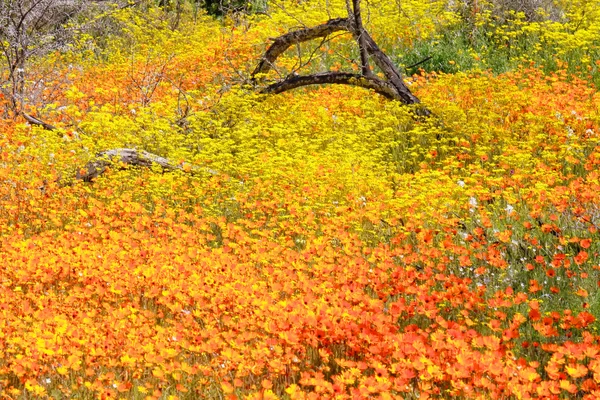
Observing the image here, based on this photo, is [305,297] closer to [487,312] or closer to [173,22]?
[487,312]

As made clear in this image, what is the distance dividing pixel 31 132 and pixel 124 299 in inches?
248

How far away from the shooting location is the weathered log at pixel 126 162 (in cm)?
926

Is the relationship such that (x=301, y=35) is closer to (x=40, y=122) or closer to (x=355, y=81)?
(x=355, y=81)

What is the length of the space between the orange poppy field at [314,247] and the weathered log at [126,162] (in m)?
0.11

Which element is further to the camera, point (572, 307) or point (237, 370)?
point (572, 307)

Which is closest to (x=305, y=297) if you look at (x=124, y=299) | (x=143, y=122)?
(x=124, y=299)

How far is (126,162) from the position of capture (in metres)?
9.52

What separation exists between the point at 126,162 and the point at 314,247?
3.66m

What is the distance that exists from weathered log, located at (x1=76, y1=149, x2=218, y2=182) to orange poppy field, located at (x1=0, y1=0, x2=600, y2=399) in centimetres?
11

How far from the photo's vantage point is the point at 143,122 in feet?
35.5

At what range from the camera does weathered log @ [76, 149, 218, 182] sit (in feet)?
30.4

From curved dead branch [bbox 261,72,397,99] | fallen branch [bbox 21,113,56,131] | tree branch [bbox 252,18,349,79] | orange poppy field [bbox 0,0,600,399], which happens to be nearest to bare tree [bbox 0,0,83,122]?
fallen branch [bbox 21,113,56,131]

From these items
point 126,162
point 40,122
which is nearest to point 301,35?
point 126,162

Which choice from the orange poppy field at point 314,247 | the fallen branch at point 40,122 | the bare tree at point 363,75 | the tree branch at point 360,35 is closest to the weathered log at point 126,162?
the orange poppy field at point 314,247
